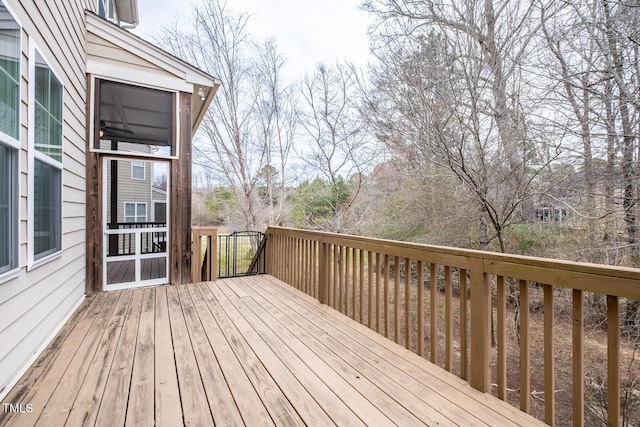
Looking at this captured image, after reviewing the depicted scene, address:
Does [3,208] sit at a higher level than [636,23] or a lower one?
lower

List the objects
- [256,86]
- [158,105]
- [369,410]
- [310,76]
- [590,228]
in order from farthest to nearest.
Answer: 1. [256,86]
2. [310,76]
3. [158,105]
4. [590,228]
5. [369,410]

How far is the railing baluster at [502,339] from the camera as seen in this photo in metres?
1.73

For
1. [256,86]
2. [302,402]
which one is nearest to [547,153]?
[302,402]

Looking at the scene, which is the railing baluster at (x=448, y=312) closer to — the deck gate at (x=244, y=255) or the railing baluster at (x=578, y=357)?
the railing baluster at (x=578, y=357)

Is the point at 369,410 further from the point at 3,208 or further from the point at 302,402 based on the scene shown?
the point at 3,208

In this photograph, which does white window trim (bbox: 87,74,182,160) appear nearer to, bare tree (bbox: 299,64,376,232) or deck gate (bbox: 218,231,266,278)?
deck gate (bbox: 218,231,266,278)

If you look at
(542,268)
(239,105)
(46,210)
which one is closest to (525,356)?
(542,268)

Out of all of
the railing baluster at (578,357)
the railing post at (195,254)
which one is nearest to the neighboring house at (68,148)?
the railing post at (195,254)

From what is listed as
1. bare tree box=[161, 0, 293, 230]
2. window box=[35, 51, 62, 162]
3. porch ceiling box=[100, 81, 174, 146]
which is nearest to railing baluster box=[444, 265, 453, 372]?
window box=[35, 51, 62, 162]

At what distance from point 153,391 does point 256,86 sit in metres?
9.97

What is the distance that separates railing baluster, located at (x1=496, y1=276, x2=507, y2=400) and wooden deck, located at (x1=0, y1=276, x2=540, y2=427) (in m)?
0.10

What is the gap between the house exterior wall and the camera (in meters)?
1.88

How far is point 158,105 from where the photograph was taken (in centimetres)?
465

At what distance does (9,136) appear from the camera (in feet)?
5.72
